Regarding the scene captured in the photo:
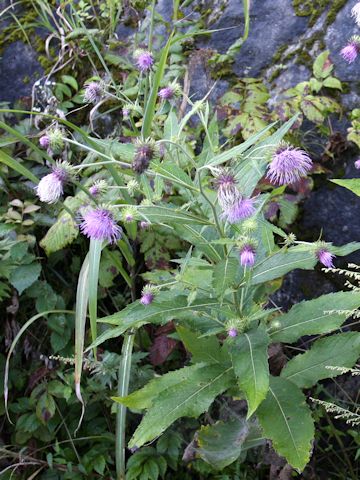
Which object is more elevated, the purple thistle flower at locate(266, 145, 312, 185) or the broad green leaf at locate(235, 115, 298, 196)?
the purple thistle flower at locate(266, 145, 312, 185)

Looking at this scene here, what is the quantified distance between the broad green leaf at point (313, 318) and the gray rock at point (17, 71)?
7.30 feet

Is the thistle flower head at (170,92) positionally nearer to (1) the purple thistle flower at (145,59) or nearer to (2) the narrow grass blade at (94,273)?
(1) the purple thistle flower at (145,59)

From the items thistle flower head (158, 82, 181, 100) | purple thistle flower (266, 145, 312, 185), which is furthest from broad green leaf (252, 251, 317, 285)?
thistle flower head (158, 82, 181, 100)

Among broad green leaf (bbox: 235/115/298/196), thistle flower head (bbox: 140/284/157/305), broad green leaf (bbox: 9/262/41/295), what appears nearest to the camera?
broad green leaf (bbox: 235/115/298/196)

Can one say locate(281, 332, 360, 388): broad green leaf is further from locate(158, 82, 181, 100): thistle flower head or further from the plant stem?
A: locate(158, 82, 181, 100): thistle flower head

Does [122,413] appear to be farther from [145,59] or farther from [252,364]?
[145,59]

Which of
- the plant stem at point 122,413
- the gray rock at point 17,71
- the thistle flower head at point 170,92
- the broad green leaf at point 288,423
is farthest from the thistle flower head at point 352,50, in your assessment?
the gray rock at point 17,71

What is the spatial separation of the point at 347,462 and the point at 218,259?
3.63 ft

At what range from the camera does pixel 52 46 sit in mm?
3453

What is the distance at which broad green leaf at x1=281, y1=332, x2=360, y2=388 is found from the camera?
1.75 meters

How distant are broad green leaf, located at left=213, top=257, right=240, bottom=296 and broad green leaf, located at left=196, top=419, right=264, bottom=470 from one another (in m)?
0.65

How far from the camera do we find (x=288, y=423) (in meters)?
1.64

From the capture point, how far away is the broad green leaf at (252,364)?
146cm

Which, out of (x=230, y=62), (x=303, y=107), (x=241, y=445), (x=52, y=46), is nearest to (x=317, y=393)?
(x=241, y=445)
